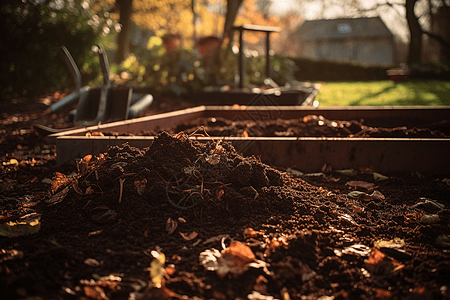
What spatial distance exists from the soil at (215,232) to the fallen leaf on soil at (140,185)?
10 mm

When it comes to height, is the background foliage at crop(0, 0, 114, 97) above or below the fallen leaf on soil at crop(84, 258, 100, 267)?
above

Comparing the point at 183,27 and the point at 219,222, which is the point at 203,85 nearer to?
the point at 219,222

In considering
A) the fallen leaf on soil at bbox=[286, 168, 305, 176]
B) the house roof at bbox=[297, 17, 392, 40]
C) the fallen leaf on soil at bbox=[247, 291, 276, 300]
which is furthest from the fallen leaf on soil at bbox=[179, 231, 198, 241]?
the house roof at bbox=[297, 17, 392, 40]

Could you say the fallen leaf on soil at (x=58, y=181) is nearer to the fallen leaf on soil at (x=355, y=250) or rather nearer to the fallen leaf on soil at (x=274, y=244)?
the fallen leaf on soil at (x=274, y=244)

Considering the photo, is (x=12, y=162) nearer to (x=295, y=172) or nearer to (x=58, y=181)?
(x=58, y=181)

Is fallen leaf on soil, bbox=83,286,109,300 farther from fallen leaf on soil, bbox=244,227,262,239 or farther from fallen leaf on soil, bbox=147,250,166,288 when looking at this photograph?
fallen leaf on soil, bbox=244,227,262,239

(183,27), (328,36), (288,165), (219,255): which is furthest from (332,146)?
(328,36)

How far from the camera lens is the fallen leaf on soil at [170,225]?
1.86 m

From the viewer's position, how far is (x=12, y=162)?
3.29 meters

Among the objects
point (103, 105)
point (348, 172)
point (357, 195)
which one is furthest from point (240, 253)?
point (103, 105)

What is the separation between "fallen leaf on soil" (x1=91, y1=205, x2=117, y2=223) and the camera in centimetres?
195

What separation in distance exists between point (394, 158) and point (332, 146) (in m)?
0.50

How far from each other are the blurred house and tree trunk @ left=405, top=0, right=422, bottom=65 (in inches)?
935

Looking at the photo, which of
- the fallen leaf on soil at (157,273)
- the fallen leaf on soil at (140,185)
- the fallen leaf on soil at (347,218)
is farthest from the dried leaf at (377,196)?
the fallen leaf on soil at (157,273)
